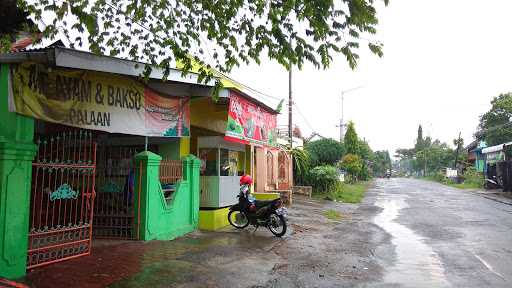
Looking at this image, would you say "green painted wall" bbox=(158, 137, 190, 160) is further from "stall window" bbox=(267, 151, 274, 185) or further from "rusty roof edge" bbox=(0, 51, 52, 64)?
"stall window" bbox=(267, 151, 274, 185)

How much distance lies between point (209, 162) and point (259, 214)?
2414mm

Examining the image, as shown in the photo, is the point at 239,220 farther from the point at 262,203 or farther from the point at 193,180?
the point at 193,180

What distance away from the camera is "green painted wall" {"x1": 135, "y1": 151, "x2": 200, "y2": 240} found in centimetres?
858

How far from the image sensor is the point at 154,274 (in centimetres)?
630

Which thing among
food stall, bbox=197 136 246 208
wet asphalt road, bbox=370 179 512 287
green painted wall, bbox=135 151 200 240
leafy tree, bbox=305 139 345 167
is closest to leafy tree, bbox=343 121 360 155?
leafy tree, bbox=305 139 345 167

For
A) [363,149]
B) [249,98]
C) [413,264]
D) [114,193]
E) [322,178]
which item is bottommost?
[413,264]

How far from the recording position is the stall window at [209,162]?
475 inches

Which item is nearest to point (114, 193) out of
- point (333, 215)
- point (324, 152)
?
point (333, 215)

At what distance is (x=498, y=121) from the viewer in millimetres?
46781

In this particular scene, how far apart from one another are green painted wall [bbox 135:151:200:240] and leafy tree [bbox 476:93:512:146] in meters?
42.6

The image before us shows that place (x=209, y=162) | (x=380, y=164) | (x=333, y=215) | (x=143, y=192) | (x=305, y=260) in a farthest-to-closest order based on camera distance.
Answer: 1. (x=380, y=164)
2. (x=333, y=215)
3. (x=209, y=162)
4. (x=143, y=192)
5. (x=305, y=260)

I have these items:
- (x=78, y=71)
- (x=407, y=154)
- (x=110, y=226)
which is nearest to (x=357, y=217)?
(x=110, y=226)

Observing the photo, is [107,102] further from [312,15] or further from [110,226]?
[312,15]

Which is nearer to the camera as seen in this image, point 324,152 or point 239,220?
point 239,220
